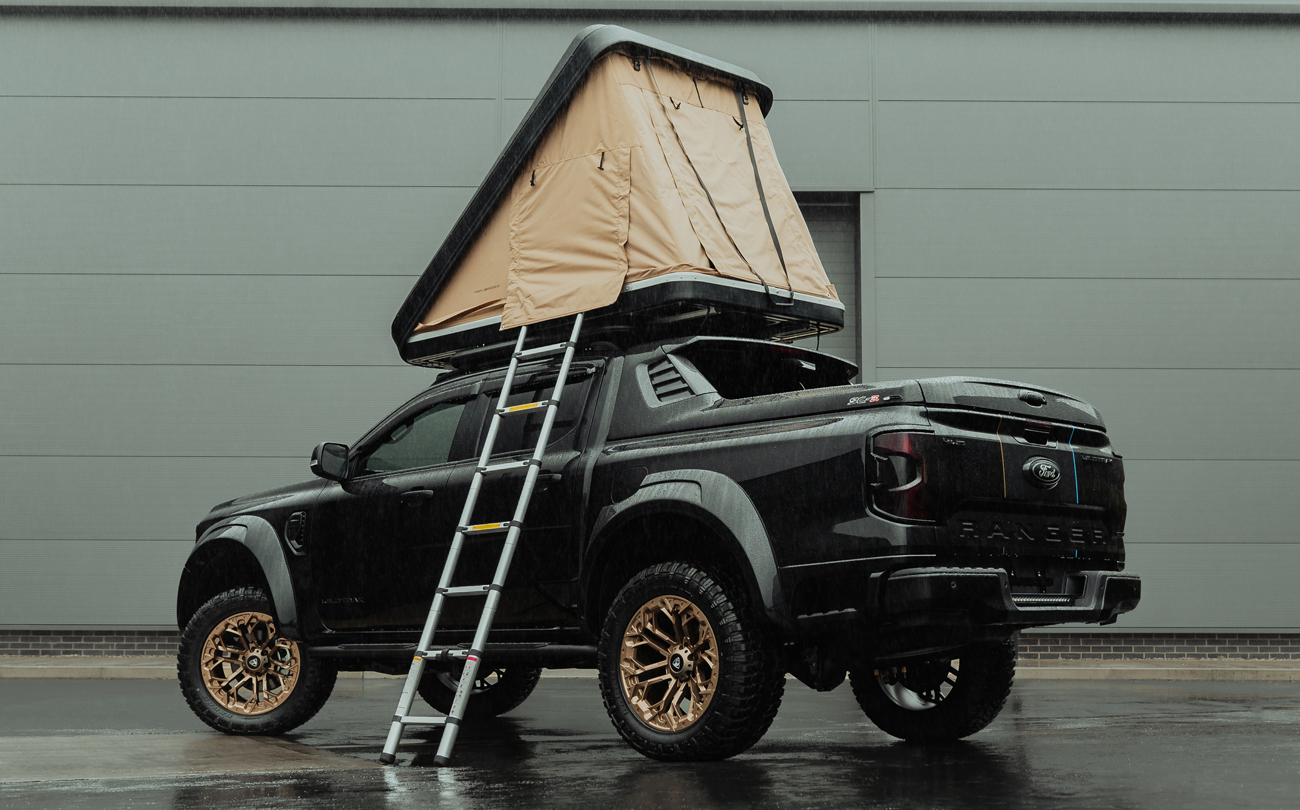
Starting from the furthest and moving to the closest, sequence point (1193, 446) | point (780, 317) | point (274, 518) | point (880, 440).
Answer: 1. point (1193, 446)
2. point (274, 518)
3. point (780, 317)
4. point (880, 440)

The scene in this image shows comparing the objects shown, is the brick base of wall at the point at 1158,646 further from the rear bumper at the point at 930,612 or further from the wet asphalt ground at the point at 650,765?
the rear bumper at the point at 930,612

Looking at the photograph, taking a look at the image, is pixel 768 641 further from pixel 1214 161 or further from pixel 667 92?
pixel 1214 161

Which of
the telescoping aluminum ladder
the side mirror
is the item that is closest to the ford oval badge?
the telescoping aluminum ladder

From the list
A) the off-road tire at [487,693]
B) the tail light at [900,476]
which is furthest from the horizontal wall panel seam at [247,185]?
the tail light at [900,476]

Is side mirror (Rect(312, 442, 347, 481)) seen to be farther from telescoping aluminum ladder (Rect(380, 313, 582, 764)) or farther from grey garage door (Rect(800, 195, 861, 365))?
grey garage door (Rect(800, 195, 861, 365))

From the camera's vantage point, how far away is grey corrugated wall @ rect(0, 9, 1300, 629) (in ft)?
47.5

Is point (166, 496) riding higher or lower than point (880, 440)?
lower

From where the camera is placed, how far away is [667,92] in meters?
7.37

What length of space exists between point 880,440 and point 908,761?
Result: 174cm

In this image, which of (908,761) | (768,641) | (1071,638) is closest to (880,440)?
(768,641)

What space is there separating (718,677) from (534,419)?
1965 mm

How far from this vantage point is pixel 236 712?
7648 millimetres

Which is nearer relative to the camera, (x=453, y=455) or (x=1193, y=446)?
(x=453, y=455)

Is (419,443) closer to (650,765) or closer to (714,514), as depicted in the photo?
(714,514)
